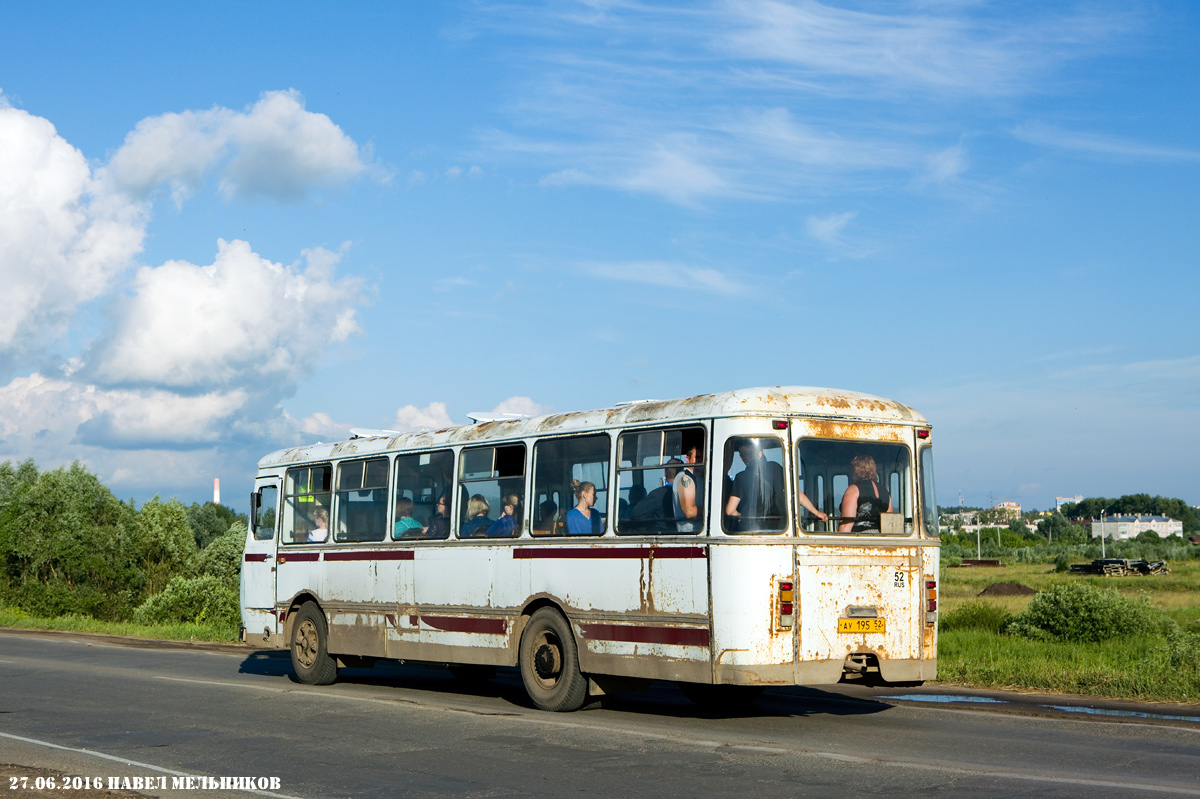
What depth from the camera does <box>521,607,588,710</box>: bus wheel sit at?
1230 cm

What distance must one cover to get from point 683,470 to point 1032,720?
4072mm

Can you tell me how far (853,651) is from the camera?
1106 cm

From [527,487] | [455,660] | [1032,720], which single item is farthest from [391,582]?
[1032,720]

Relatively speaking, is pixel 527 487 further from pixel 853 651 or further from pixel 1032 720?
pixel 1032 720

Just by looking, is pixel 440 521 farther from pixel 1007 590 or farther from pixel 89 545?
pixel 89 545

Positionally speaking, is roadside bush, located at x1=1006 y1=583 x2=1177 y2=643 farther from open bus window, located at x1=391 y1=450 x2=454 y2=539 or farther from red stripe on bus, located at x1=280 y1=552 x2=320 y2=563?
red stripe on bus, located at x1=280 y1=552 x2=320 y2=563

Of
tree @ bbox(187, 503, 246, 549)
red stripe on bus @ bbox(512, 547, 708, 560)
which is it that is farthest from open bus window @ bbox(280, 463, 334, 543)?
tree @ bbox(187, 503, 246, 549)

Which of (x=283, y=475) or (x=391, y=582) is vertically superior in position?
(x=283, y=475)

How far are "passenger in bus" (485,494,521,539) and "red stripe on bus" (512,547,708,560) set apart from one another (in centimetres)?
26

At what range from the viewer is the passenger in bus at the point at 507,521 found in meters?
13.2

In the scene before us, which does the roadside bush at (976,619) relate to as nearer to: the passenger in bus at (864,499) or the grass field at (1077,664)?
the grass field at (1077,664)

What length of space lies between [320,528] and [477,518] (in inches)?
137

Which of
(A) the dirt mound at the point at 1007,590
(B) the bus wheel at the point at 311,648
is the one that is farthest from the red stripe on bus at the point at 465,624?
(A) the dirt mound at the point at 1007,590

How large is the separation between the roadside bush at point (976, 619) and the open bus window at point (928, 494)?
53.4ft
